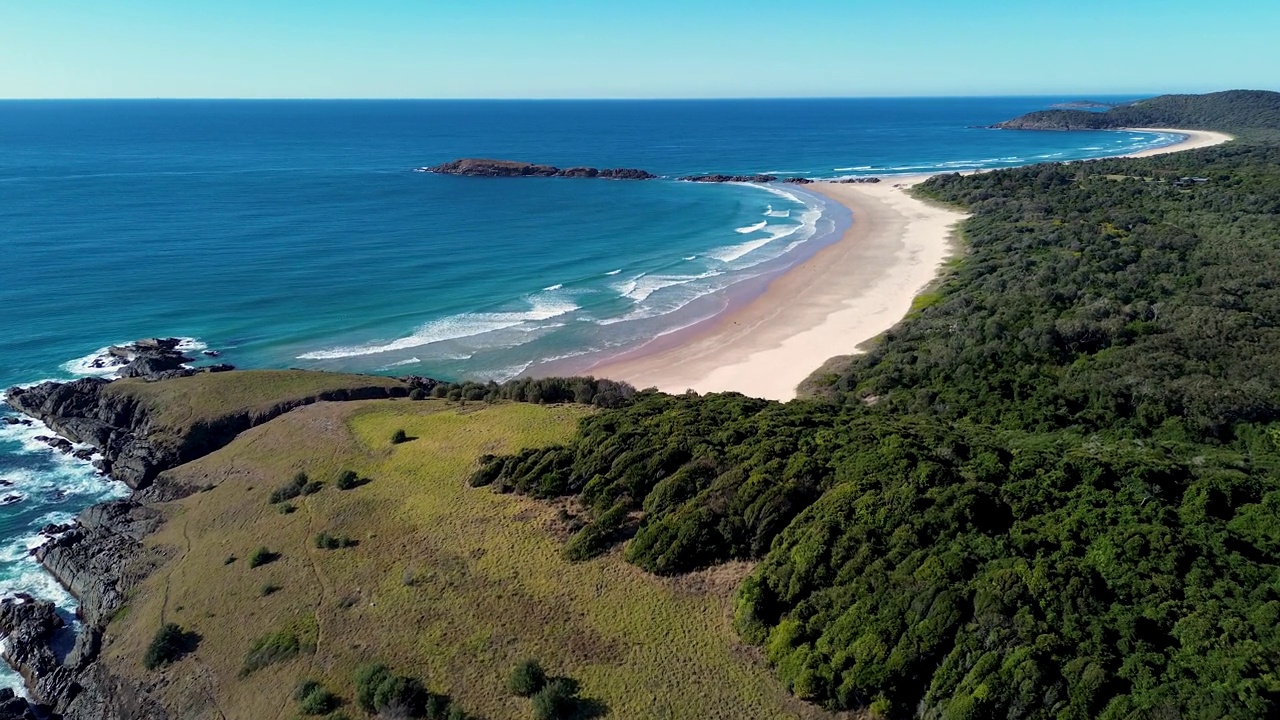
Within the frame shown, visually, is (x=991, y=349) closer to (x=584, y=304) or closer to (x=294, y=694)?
(x=584, y=304)

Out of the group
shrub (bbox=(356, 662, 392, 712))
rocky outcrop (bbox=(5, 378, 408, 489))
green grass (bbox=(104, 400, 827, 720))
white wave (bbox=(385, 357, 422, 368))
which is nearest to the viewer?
shrub (bbox=(356, 662, 392, 712))

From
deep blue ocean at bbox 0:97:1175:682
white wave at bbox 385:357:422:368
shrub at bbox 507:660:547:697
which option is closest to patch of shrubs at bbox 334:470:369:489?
deep blue ocean at bbox 0:97:1175:682

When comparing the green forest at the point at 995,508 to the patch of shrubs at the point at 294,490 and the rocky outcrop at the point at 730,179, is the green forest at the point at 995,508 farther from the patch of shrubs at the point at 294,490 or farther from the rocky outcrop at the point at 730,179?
the rocky outcrop at the point at 730,179

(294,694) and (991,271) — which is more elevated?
(991,271)

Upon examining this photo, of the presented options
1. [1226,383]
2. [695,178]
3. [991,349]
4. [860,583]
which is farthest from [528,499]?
[695,178]

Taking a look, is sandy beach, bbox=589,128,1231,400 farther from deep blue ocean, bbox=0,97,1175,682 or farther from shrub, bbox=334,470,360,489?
shrub, bbox=334,470,360,489

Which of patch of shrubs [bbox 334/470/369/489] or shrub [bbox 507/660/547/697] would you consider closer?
shrub [bbox 507/660/547/697]

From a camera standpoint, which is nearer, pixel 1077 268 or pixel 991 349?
pixel 991 349
